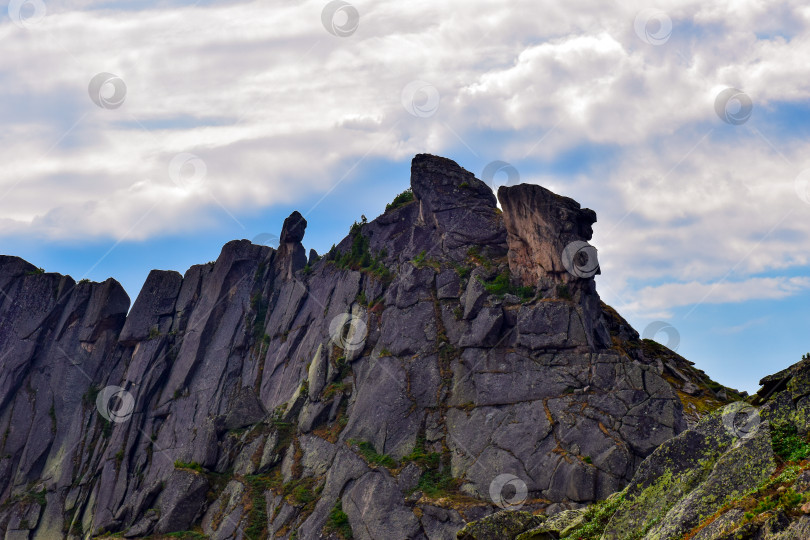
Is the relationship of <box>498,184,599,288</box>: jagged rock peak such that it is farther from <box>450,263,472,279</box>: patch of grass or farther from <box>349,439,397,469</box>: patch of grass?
A: <box>349,439,397,469</box>: patch of grass

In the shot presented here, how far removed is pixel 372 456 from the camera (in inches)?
1609

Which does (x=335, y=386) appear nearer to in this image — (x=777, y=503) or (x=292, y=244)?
(x=292, y=244)

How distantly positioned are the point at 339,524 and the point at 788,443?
2742 centimetres

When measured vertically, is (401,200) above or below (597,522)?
above

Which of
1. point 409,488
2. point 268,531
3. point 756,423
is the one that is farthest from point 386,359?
point 756,423

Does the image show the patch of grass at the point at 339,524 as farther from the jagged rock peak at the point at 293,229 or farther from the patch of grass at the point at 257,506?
the jagged rock peak at the point at 293,229

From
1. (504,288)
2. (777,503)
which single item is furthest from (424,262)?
(777,503)

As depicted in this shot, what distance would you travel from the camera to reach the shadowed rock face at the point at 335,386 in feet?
124

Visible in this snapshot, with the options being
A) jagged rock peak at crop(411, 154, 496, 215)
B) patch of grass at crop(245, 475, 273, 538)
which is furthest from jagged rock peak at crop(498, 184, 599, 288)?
patch of grass at crop(245, 475, 273, 538)

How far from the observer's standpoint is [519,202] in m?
46.1

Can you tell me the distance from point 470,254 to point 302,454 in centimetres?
1696

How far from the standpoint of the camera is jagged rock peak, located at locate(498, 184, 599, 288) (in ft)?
Result: 140

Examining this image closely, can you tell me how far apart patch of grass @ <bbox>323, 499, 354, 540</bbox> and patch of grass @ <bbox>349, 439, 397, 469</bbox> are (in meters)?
2.98

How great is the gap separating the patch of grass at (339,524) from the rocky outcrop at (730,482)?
19910mm
